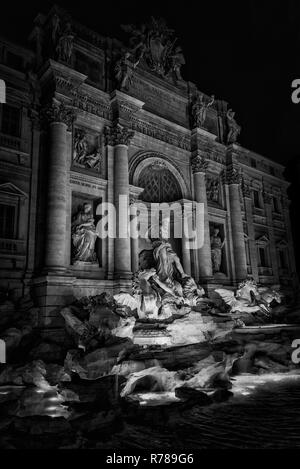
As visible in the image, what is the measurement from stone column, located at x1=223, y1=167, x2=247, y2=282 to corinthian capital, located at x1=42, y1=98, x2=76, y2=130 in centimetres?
1134

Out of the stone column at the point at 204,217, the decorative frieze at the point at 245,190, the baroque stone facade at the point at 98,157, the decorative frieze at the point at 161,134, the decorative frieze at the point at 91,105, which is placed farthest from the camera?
the decorative frieze at the point at 245,190

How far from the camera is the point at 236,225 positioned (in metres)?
21.9

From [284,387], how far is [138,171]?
1172cm

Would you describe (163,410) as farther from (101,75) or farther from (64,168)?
(101,75)

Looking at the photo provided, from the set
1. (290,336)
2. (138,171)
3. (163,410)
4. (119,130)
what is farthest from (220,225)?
(163,410)

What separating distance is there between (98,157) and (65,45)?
15.7ft

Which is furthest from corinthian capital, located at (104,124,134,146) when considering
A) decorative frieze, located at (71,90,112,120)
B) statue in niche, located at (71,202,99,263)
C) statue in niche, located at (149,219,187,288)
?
statue in niche, located at (149,219,187,288)

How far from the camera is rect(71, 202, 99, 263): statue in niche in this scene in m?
14.6

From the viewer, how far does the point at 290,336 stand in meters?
12.2

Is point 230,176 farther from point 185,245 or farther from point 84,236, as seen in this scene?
point 84,236

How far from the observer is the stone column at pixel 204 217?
62.1 feet

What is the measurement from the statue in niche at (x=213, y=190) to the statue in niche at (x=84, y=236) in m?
9.16

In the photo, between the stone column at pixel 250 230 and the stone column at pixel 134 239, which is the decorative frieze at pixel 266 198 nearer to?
the stone column at pixel 250 230

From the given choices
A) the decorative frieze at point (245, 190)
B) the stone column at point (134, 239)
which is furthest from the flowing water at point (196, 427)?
the decorative frieze at point (245, 190)
